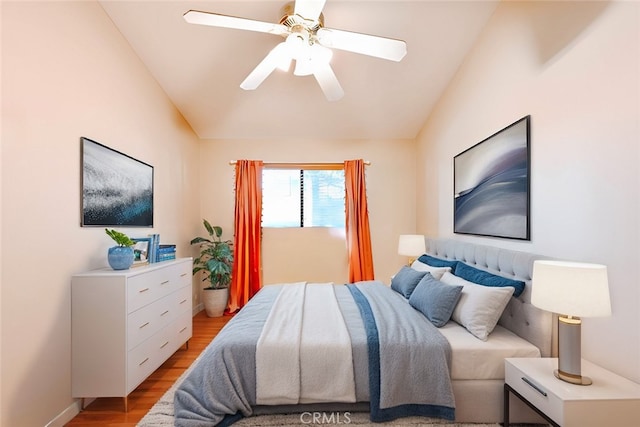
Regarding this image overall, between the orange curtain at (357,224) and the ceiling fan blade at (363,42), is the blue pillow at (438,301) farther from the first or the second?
the orange curtain at (357,224)

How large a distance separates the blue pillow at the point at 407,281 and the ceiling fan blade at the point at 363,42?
1704 millimetres

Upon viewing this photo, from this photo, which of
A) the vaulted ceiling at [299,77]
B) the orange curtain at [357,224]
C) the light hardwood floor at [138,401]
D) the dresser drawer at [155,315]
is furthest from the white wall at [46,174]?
the orange curtain at [357,224]

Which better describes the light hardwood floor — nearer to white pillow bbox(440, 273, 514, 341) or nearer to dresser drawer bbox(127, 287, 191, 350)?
dresser drawer bbox(127, 287, 191, 350)

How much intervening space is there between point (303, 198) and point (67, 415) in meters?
3.17

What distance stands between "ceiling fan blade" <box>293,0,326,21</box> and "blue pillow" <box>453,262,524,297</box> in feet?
6.42

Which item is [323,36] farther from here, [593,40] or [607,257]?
[607,257]

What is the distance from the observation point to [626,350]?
4.33ft

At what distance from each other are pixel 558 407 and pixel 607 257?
720 mm

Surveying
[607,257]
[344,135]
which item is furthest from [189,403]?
[344,135]

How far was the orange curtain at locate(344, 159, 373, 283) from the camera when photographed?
4.03 meters

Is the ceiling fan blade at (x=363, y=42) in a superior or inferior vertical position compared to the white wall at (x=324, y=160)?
superior

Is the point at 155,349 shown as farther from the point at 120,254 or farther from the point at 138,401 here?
the point at 120,254

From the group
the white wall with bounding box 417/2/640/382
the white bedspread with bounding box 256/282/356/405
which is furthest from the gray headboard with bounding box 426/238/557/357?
the white bedspread with bounding box 256/282/356/405

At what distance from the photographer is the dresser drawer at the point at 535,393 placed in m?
1.22
